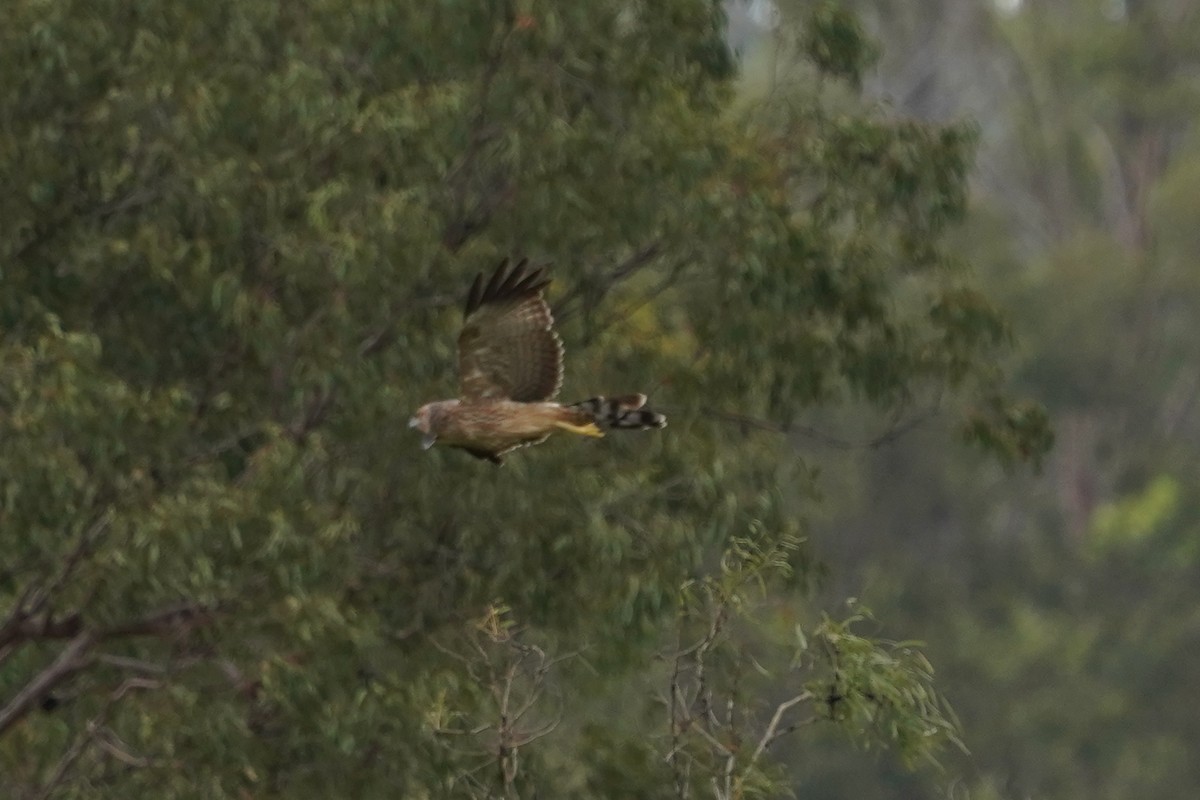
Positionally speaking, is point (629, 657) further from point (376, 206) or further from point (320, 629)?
point (376, 206)

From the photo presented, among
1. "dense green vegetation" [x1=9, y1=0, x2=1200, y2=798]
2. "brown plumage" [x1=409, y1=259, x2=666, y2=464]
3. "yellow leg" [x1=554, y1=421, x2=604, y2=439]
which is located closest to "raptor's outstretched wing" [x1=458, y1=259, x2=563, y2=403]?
"brown plumage" [x1=409, y1=259, x2=666, y2=464]

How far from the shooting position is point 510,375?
766 cm

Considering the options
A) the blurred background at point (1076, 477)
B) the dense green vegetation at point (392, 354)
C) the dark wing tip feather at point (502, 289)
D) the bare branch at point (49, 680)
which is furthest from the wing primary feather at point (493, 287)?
the blurred background at point (1076, 477)

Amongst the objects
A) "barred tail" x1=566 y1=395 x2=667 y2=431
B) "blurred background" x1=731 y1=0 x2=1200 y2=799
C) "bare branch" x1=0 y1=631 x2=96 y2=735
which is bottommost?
"blurred background" x1=731 y1=0 x2=1200 y2=799

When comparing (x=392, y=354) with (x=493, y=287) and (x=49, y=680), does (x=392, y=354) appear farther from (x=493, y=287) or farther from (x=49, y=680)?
(x=493, y=287)

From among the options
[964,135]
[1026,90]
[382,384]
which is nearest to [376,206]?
[382,384]

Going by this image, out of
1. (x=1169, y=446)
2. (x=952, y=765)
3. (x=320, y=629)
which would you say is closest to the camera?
(x=320, y=629)

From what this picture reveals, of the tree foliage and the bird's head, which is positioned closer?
the bird's head

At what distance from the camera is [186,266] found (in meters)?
9.84

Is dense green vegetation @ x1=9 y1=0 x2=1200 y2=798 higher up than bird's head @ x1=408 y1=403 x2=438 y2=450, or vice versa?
bird's head @ x1=408 y1=403 x2=438 y2=450

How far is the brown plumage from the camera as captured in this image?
7535 millimetres

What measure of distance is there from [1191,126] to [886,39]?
4240 mm

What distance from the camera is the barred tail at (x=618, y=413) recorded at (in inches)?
290

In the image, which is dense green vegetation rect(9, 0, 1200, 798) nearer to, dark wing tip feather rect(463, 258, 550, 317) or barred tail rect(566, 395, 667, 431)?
barred tail rect(566, 395, 667, 431)
